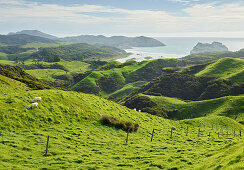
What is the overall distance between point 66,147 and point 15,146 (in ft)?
20.9

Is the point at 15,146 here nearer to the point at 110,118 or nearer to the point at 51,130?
the point at 51,130

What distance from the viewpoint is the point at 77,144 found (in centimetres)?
2753

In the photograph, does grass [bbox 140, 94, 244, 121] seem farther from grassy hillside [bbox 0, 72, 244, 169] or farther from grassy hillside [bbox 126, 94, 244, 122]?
grassy hillside [bbox 0, 72, 244, 169]

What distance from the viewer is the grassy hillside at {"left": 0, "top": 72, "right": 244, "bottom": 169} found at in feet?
66.3

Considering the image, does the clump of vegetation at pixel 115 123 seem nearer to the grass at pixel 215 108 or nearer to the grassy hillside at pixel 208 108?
the grassy hillside at pixel 208 108

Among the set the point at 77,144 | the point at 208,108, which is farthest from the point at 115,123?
the point at 208,108

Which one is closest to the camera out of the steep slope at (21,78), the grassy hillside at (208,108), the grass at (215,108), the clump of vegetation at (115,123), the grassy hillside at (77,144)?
the grassy hillside at (77,144)

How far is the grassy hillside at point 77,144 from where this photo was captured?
66.3 ft

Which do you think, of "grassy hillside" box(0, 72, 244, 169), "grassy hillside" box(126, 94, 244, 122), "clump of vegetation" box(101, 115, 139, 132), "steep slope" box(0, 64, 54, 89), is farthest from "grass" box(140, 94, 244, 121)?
"clump of vegetation" box(101, 115, 139, 132)

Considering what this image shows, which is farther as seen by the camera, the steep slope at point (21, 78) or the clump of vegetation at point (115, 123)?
the steep slope at point (21, 78)

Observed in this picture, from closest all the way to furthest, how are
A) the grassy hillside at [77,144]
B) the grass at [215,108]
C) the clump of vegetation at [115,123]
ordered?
the grassy hillside at [77,144]
the clump of vegetation at [115,123]
the grass at [215,108]

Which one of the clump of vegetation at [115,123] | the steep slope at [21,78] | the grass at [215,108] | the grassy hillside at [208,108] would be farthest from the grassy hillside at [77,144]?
the grass at [215,108]

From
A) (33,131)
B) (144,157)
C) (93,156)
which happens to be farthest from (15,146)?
(144,157)

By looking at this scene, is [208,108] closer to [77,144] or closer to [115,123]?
[115,123]
